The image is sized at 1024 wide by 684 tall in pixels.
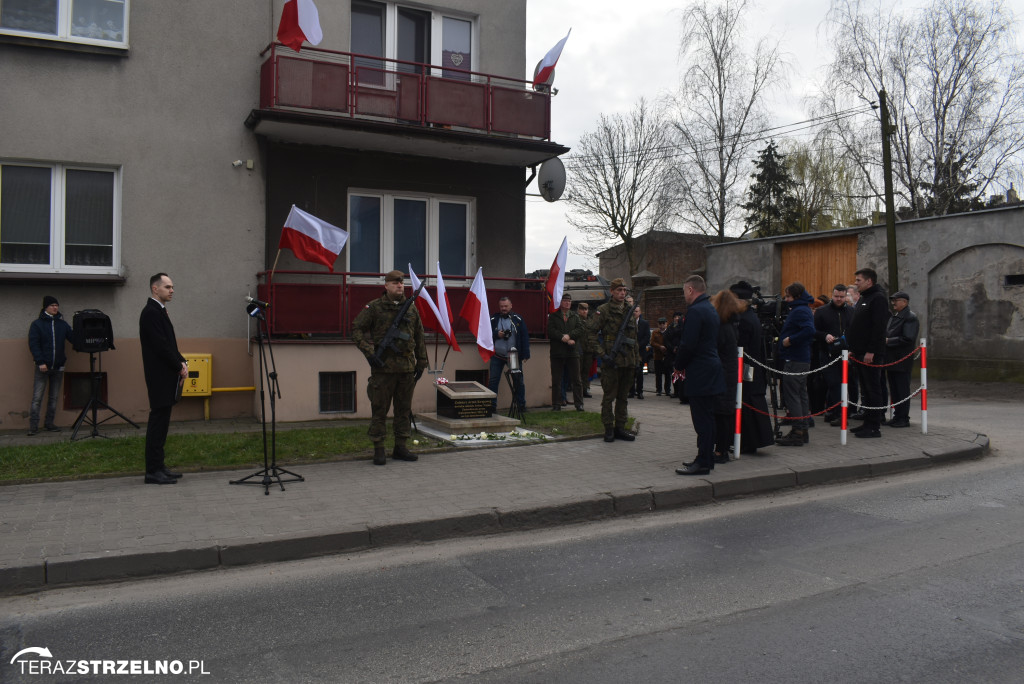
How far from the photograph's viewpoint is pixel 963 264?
64.7 ft

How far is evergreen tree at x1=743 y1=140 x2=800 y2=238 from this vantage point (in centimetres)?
4244

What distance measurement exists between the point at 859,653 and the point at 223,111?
11.6 metres

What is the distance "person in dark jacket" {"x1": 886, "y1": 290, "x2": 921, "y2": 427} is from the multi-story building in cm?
551

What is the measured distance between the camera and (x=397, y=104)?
41.4 ft

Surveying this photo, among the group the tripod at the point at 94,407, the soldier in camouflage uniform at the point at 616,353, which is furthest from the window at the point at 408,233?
the soldier in camouflage uniform at the point at 616,353

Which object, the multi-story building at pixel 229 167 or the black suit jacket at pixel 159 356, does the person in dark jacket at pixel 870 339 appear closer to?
the multi-story building at pixel 229 167

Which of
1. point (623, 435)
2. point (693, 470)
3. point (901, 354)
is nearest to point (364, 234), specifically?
point (623, 435)

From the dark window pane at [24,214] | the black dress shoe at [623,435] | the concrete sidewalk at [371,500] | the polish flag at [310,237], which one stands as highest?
the dark window pane at [24,214]

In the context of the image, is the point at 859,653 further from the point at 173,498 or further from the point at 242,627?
the point at 173,498

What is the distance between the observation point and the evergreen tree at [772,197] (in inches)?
1671

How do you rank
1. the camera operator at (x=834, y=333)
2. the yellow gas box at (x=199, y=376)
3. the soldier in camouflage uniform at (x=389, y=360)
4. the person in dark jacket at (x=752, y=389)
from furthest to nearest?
the yellow gas box at (x=199, y=376) → the camera operator at (x=834, y=333) → the person in dark jacket at (x=752, y=389) → the soldier in camouflage uniform at (x=389, y=360)

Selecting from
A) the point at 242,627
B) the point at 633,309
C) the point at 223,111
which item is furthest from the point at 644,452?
the point at 223,111

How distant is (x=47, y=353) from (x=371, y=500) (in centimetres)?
633

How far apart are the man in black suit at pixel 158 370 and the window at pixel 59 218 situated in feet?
16.0
